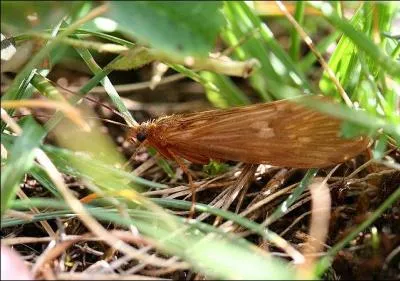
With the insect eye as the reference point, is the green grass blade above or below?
below

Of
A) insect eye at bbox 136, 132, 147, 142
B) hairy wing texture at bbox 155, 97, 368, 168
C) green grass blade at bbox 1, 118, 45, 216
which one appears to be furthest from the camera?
insect eye at bbox 136, 132, 147, 142

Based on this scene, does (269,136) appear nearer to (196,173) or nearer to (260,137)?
(260,137)

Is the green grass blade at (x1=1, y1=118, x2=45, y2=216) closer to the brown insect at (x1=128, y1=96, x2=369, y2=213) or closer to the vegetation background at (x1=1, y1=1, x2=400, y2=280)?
the vegetation background at (x1=1, y1=1, x2=400, y2=280)

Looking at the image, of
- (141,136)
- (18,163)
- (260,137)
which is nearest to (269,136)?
Result: (260,137)

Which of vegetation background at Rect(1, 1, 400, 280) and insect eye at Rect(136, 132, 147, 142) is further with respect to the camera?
insect eye at Rect(136, 132, 147, 142)

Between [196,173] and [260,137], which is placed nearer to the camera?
[260,137]

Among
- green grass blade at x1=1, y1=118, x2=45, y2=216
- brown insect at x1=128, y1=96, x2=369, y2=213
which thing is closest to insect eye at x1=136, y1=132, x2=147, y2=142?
brown insect at x1=128, y1=96, x2=369, y2=213

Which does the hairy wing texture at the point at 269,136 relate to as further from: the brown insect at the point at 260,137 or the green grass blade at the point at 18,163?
the green grass blade at the point at 18,163
